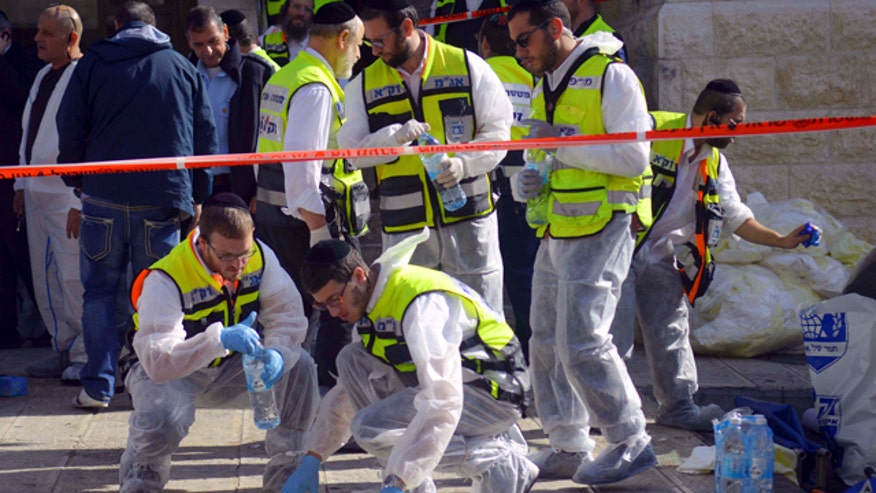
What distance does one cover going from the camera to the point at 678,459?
5547 millimetres

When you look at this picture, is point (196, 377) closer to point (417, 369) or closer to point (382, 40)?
point (417, 369)

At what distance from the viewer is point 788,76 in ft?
27.0

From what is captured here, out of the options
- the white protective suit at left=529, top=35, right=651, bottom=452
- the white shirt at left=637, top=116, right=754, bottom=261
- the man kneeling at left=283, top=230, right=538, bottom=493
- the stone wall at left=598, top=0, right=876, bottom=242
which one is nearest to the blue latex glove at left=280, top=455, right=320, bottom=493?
the man kneeling at left=283, top=230, right=538, bottom=493

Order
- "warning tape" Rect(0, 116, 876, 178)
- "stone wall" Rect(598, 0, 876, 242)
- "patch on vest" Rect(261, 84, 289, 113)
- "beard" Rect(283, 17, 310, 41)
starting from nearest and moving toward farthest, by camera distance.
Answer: "warning tape" Rect(0, 116, 876, 178), "patch on vest" Rect(261, 84, 289, 113), "beard" Rect(283, 17, 310, 41), "stone wall" Rect(598, 0, 876, 242)

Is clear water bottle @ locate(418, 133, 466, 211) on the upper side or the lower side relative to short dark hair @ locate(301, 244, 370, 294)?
upper

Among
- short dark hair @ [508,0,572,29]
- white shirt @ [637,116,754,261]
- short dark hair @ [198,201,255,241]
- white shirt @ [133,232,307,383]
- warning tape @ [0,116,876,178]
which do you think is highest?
short dark hair @ [508,0,572,29]

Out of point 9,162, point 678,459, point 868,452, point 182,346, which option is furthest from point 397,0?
point 9,162

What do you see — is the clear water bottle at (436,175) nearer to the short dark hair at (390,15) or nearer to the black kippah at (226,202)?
the short dark hair at (390,15)

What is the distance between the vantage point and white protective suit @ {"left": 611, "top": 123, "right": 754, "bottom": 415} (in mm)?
6012

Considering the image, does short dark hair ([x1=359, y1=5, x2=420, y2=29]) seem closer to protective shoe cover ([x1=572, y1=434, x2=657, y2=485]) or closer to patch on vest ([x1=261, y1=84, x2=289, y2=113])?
patch on vest ([x1=261, y1=84, x2=289, y2=113])

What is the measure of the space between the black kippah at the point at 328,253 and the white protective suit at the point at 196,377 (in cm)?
56

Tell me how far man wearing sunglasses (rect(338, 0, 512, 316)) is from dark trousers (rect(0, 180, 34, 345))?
10.9ft

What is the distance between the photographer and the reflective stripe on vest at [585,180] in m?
5.10

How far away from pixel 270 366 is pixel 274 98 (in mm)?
1581
